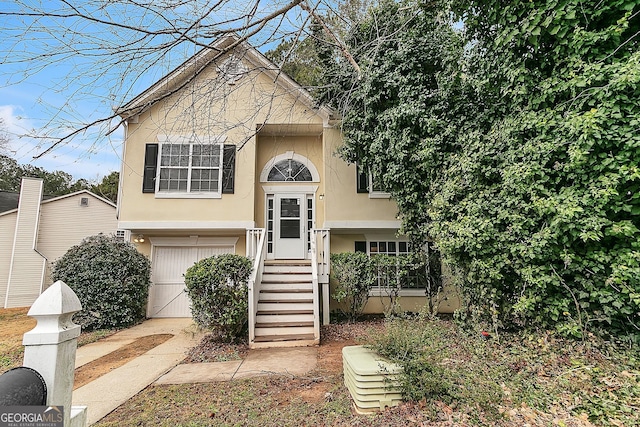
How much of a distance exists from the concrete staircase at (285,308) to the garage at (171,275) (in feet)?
8.49

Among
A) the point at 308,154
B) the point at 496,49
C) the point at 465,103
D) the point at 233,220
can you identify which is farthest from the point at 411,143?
the point at 233,220

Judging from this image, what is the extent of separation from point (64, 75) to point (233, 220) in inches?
226

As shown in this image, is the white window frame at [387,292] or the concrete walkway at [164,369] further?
the white window frame at [387,292]

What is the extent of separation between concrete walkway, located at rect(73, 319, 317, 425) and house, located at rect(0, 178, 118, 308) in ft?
28.2

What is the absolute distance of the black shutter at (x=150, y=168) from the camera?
9289 mm

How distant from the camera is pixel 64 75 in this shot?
3879mm

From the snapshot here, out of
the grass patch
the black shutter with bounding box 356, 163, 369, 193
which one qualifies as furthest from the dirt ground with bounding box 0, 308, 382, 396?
the black shutter with bounding box 356, 163, 369, 193

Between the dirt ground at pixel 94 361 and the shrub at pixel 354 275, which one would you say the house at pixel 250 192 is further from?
the dirt ground at pixel 94 361

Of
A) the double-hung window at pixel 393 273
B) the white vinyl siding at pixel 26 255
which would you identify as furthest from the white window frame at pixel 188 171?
the white vinyl siding at pixel 26 255

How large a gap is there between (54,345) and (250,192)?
8.13 metres

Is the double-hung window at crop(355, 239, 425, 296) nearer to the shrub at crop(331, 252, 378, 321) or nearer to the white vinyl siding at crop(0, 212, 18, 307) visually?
the shrub at crop(331, 252, 378, 321)

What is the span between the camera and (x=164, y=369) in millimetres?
5375

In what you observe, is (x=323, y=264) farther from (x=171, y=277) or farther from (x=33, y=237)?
(x=33, y=237)

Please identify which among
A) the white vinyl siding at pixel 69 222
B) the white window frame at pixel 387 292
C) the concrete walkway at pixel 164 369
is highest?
the white vinyl siding at pixel 69 222
